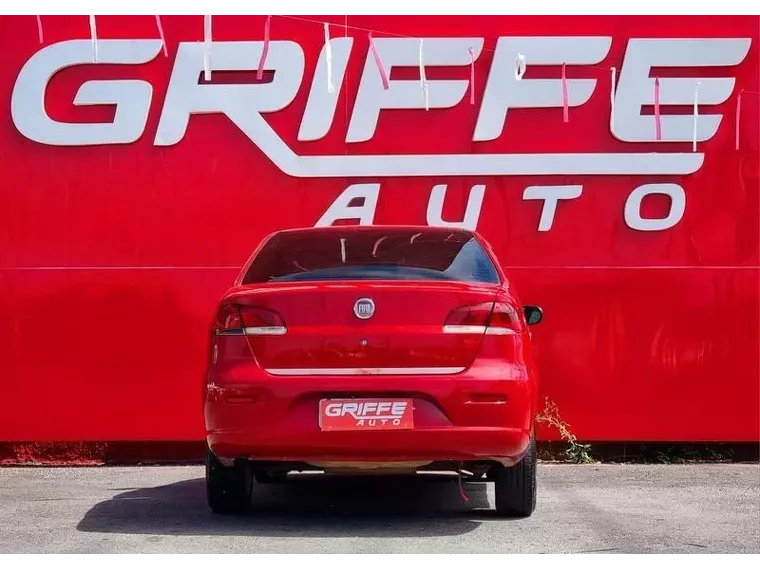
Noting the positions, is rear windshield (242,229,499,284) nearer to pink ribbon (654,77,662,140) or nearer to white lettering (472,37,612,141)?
white lettering (472,37,612,141)

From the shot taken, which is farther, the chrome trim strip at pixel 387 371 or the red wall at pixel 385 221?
the red wall at pixel 385 221

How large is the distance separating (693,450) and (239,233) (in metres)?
3.88

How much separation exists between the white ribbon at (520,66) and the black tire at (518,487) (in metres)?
3.63

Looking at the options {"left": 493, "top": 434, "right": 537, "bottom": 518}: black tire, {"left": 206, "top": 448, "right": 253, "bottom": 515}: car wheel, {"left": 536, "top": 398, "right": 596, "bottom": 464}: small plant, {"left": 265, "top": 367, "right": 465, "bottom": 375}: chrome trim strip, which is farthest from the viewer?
{"left": 536, "top": 398, "right": 596, "bottom": 464}: small plant

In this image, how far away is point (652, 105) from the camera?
932cm

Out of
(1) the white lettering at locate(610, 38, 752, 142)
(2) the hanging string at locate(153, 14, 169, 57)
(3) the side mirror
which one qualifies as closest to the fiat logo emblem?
(3) the side mirror

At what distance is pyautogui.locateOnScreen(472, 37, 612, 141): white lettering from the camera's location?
9258 millimetres

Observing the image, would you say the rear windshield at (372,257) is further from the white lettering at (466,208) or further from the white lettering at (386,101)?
the white lettering at (386,101)

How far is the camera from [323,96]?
9289 mm

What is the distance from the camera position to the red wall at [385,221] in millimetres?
9219

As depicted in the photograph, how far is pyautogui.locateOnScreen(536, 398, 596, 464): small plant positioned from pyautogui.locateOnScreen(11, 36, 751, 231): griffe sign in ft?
4.53

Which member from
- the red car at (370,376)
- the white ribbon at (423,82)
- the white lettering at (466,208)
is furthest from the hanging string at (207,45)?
the red car at (370,376)

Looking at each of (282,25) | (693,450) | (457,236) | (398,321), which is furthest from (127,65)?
(693,450)

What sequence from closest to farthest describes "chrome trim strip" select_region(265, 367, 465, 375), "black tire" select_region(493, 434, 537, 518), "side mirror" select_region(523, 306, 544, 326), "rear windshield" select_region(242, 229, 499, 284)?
"chrome trim strip" select_region(265, 367, 465, 375) < "rear windshield" select_region(242, 229, 499, 284) < "black tire" select_region(493, 434, 537, 518) < "side mirror" select_region(523, 306, 544, 326)
